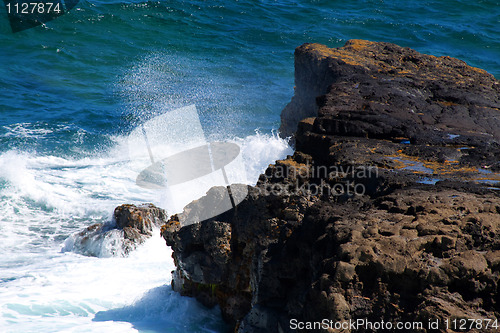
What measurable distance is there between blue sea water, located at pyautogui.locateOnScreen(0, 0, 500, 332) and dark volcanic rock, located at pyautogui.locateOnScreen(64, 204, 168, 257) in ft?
0.36

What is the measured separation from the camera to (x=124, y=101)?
11.8m

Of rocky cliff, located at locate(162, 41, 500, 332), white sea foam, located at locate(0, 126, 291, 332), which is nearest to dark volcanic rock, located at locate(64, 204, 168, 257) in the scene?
white sea foam, located at locate(0, 126, 291, 332)

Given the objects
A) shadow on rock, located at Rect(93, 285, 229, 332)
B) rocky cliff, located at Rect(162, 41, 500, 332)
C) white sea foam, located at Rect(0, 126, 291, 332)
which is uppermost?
rocky cliff, located at Rect(162, 41, 500, 332)

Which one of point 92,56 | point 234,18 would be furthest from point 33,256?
point 234,18

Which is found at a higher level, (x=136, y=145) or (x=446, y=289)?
(x=446, y=289)

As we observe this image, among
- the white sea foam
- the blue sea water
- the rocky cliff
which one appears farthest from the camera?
the blue sea water

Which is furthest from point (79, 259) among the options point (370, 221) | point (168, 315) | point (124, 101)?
point (124, 101)

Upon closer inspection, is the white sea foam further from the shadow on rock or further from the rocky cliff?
the rocky cliff

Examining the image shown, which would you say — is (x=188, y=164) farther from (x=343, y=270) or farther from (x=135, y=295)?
(x=343, y=270)

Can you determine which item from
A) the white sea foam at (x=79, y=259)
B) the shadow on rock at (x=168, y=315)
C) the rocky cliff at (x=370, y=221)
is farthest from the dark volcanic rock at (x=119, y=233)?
the rocky cliff at (x=370, y=221)

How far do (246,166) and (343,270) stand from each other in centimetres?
631

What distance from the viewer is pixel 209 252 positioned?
4.22 meters

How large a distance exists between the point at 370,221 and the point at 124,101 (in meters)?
9.83

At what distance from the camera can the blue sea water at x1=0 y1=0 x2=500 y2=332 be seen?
5.21 meters
